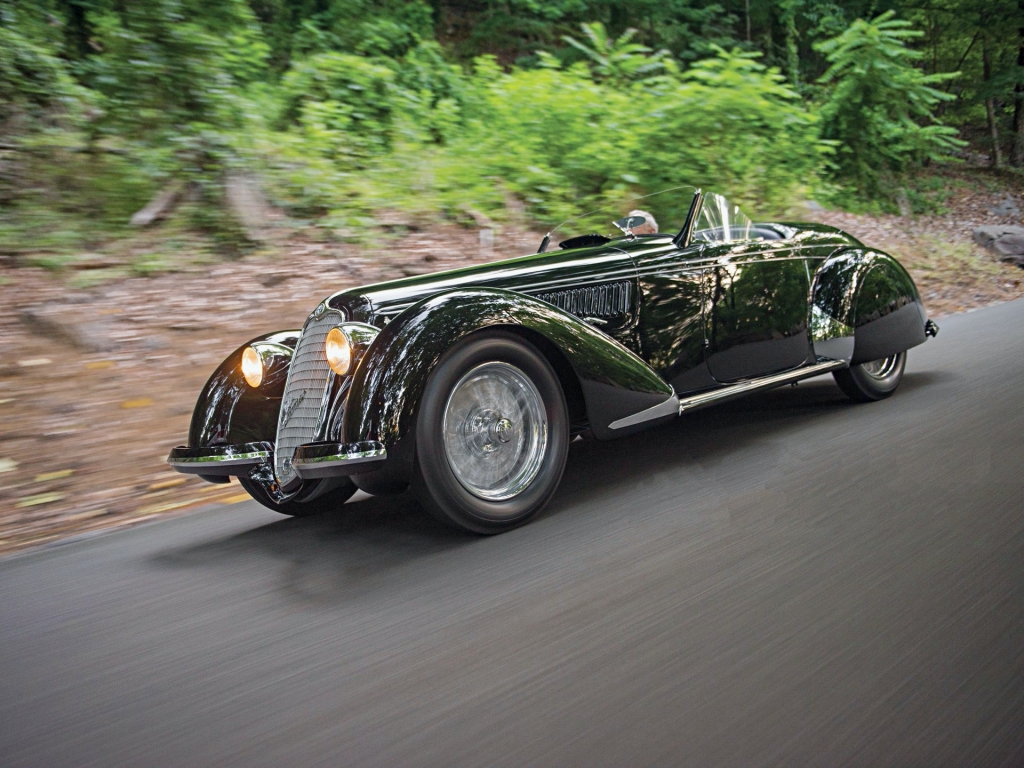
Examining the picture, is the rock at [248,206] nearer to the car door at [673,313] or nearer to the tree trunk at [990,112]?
the car door at [673,313]

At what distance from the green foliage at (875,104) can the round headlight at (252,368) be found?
1386 cm

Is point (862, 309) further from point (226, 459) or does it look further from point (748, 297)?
point (226, 459)

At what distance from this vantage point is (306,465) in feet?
9.89

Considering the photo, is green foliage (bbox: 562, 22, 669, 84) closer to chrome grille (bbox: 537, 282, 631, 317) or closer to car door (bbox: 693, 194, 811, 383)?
car door (bbox: 693, 194, 811, 383)

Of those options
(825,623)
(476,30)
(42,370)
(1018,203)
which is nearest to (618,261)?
(825,623)

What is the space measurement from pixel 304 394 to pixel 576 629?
1644 mm

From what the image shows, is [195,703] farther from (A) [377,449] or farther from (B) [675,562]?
(B) [675,562]

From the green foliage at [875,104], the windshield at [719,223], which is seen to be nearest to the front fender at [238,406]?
the windshield at [719,223]

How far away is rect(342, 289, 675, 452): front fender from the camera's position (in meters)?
3.02

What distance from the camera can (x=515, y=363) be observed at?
131 inches

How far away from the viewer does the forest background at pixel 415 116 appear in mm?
7801

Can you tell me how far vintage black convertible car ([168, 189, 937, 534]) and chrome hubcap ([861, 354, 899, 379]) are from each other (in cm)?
32

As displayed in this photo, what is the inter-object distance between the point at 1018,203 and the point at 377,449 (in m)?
19.7

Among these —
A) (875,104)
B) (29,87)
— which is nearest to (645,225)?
(29,87)
